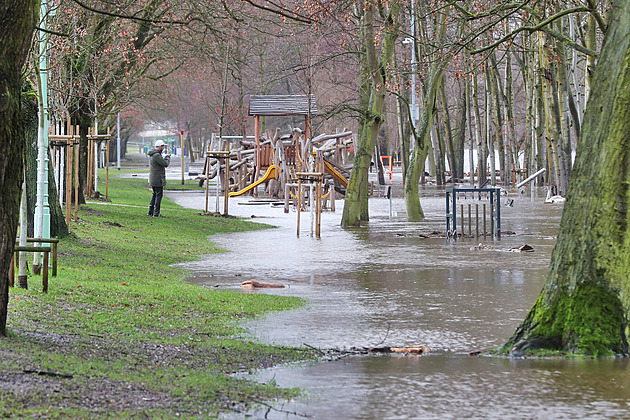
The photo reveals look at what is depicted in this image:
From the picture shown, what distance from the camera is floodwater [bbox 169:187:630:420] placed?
6.30 m

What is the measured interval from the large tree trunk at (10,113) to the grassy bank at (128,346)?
722mm

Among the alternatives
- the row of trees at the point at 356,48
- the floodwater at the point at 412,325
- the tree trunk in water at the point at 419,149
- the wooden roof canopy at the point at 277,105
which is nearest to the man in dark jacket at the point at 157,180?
the row of trees at the point at 356,48

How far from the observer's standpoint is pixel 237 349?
8.23 m

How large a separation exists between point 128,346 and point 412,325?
3171mm

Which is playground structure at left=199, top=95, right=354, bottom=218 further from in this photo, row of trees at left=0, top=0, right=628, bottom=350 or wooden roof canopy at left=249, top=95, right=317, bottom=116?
row of trees at left=0, top=0, right=628, bottom=350

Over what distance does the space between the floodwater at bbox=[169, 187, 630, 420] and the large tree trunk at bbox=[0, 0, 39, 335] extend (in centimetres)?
227

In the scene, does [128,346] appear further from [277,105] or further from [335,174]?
[277,105]

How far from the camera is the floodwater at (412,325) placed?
6301 mm

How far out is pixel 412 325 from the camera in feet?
32.1

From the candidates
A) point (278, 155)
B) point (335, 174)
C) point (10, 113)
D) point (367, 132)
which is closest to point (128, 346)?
point (10, 113)

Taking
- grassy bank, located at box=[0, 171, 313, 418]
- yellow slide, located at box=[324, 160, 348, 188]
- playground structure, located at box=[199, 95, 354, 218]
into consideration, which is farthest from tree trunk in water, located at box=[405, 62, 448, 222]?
grassy bank, located at box=[0, 171, 313, 418]

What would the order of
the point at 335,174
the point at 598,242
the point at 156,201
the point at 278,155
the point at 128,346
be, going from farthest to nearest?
the point at 278,155 → the point at 335,174 → the point at 156,201 → the point at 598,242 → the point at 128,346

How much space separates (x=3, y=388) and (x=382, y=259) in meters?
11.3

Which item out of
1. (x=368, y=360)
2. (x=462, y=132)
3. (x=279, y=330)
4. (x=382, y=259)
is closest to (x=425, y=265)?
(x=382, y=259)
